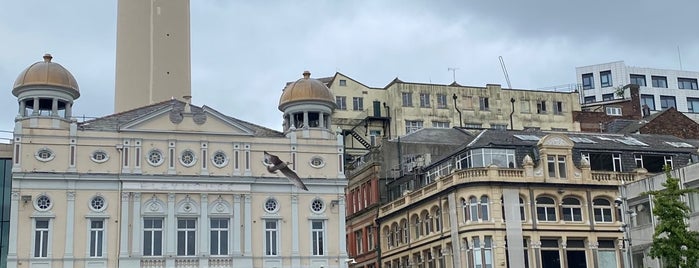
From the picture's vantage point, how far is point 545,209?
240ft

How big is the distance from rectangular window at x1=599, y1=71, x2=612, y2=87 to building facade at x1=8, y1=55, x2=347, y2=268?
261ft

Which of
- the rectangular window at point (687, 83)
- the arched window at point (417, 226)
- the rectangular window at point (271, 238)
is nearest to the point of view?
the rectangular window at point (271, 238)

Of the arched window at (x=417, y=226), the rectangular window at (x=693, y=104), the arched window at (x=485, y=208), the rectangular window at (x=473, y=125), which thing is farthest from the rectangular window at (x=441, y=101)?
the rectangular window at (x=693, y=104)

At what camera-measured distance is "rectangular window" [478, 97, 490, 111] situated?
103 meters

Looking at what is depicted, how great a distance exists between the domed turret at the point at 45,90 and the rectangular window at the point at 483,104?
46.4 m

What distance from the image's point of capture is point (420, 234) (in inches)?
3120

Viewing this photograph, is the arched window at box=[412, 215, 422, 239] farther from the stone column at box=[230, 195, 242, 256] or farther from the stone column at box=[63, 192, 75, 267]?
the stone column at box=[63, 192, 75, 267]

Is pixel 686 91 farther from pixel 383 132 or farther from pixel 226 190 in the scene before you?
pixel 226 190

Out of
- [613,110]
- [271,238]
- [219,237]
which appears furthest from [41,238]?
[613,110]

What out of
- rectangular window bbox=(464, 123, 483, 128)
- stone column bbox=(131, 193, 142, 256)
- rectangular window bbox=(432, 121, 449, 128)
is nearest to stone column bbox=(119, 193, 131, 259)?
stone column bbox=(131, 193, 142, 256)

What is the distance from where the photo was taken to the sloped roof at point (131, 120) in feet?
222

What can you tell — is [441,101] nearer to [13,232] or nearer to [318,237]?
[318,237]

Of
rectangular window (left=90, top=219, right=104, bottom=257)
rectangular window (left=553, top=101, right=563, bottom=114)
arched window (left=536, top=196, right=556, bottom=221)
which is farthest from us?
rectangular window (left=553, top=101, right=563, bottom=114)

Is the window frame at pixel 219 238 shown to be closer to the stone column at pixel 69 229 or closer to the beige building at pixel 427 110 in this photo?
the stone column at pixel 69 229
